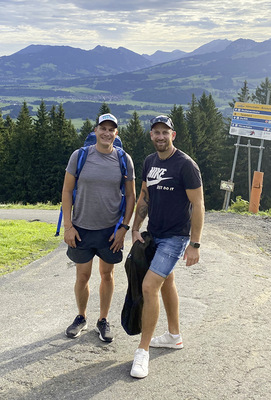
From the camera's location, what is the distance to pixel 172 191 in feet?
14.8

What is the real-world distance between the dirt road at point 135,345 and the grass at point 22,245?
1.05 meters

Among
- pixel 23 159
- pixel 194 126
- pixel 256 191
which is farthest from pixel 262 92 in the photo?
pixel 256 191

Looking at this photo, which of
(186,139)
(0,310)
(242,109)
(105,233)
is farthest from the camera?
(186,139)

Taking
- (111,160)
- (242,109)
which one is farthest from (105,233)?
(242,109)

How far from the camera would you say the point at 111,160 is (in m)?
4.99

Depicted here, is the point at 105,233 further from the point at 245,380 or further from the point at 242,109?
the point at 242,109

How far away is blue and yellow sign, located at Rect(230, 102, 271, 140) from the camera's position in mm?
21688

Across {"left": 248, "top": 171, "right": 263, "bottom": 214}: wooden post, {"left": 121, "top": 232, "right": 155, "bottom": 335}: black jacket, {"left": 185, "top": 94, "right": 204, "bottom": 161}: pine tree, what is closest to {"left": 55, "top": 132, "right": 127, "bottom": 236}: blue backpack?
{"left": 121, "top": 232, "right": 155, "bottom": 335}: black jacket

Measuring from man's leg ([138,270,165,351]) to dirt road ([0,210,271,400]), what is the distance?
14.8 inches

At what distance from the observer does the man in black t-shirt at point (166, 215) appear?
4.46 meters

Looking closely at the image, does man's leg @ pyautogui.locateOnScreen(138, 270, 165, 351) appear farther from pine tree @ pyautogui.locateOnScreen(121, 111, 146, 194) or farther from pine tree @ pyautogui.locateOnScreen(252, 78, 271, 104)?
pine tree @ pyautogui.locateOnScreen(252, 78, 271, 104)

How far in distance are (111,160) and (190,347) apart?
235cm

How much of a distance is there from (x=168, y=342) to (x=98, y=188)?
195 centimetres

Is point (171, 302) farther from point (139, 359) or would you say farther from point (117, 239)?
point (117, 239)
